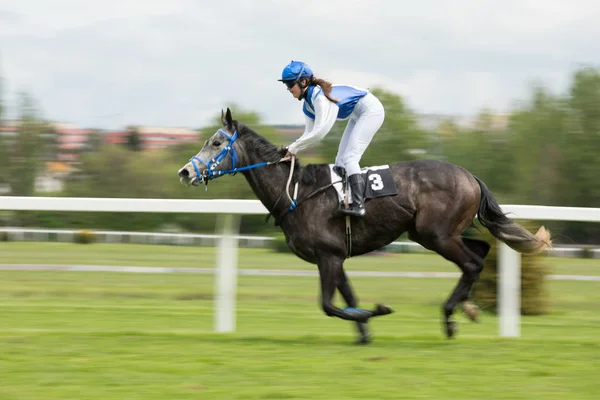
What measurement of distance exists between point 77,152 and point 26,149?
14.2ft

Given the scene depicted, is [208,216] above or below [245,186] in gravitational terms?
above

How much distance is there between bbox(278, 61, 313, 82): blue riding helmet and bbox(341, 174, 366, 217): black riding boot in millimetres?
788

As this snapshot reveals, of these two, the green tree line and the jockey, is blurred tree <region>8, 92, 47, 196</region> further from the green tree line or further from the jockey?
the jockey

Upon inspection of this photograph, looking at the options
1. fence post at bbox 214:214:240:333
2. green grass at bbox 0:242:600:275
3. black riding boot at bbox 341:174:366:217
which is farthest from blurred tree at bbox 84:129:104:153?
black riding boot at bbox 341:174:366:217

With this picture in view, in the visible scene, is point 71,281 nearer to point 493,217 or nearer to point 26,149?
point 493,217

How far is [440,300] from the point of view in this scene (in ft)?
27.4

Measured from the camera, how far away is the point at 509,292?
609 cm

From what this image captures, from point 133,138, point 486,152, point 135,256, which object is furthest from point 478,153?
point 135,256

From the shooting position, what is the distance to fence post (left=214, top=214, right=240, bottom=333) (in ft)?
20.1

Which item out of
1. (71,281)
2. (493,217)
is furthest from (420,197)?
(71,281)

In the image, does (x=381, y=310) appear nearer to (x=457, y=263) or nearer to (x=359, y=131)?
(x=457, y=263)

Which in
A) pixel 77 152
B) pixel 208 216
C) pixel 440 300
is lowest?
pixel 77 152

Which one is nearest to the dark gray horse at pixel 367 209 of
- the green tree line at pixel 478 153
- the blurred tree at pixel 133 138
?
the green tree line at pixel 478 153

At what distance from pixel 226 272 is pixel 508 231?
79.8 inches
